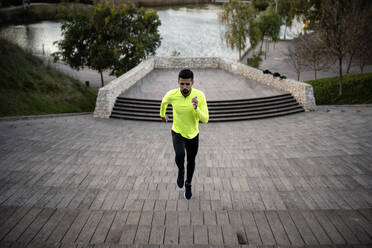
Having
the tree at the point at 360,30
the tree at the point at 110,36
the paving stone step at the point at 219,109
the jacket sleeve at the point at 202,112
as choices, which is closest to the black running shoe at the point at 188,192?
the jacket sleeve at the point at 202,112

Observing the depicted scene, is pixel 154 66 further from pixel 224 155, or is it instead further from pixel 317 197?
pixel 317 197

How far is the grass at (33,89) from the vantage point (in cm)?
1622

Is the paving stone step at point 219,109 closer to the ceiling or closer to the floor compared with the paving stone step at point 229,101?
closer to the floor

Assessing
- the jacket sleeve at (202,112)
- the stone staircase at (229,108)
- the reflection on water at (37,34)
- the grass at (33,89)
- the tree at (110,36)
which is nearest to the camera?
the jacket sleeve at (202,112)

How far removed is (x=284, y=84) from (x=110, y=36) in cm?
1823

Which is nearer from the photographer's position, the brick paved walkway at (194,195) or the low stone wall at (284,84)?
the brick paved walkway at (194,195)

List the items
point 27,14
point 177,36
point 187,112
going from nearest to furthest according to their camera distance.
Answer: point 187,112 < point 177,36 < point 27,14

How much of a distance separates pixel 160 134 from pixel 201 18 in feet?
237

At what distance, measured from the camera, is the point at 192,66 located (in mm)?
22547

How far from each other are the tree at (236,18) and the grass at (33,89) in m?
21.9

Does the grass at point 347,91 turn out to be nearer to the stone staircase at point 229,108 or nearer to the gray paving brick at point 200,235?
the stone staircase at point 229,108

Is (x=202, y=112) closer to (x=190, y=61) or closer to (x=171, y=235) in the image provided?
(x=171, y=235)

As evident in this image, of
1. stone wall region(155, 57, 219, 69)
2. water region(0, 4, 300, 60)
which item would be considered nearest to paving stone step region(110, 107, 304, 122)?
stone wall region(155, 57, 219, 69)

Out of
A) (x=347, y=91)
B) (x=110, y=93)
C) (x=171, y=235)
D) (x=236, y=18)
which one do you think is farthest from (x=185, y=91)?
(x=236, y=18)
